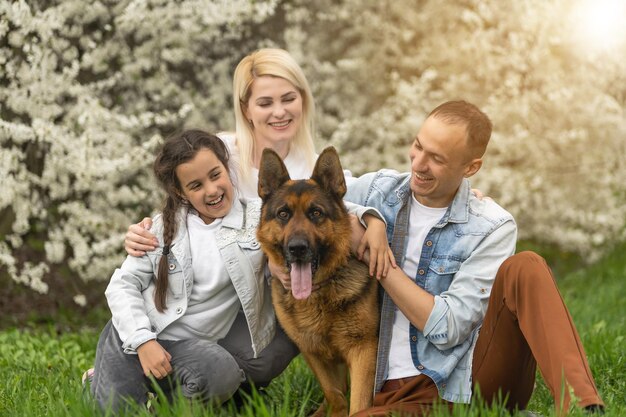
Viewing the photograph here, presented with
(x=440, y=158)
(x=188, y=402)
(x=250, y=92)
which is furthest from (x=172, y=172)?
(x=440, y=158)

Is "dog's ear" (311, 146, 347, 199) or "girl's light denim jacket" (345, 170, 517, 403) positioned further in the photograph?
"dog's ear" (311, 146, 347, 199)

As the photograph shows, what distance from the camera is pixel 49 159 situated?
6.76 m

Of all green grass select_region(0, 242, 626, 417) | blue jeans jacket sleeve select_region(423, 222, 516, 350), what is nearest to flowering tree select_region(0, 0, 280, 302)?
green grass select_region(0, 242, 626, 417)

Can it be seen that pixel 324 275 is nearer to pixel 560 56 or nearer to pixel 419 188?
pixel 419 188

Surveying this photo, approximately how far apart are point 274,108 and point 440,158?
1.37 m

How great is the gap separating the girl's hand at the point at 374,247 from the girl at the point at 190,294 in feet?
1.67

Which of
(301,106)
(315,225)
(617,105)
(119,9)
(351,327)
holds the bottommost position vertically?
(351,327)

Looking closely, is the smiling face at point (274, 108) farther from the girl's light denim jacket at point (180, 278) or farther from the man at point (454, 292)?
the man at point (454, 292)

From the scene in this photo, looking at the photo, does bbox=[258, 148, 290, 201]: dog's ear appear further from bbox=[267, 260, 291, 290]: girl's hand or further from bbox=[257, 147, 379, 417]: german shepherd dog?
bbox=[267, 260, 291, 290]: girl's hand

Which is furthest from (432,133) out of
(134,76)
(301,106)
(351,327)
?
(134,76)

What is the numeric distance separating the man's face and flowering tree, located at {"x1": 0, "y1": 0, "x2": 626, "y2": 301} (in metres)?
3.31

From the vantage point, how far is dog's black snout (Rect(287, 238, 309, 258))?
337cm

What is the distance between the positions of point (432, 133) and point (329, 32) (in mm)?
6378

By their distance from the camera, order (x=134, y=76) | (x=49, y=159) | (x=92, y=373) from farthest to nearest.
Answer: (x=134, y=76)
(x=49, y=159)
(x=92, y=373)
